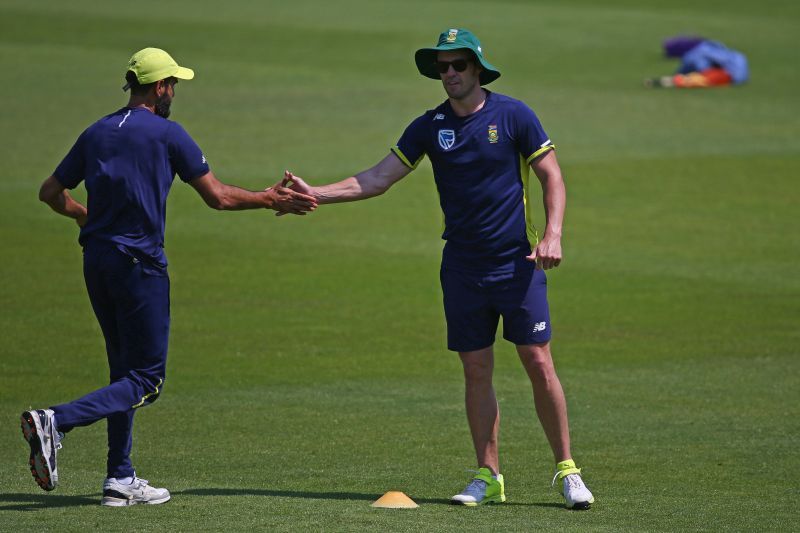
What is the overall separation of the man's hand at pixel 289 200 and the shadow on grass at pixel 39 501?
202 centimetres

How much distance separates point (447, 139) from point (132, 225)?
1858 mm

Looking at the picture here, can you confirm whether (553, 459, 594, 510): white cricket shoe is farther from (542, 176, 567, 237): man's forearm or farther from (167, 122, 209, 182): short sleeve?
(167, 122, 209, 182): short sleeve

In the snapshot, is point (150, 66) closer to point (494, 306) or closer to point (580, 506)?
point (494, 306)

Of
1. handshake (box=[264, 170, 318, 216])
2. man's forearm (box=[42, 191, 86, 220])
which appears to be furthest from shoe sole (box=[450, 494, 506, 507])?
man's forearm (box=[42, 191, 86, 220])

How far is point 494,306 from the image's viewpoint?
857cm

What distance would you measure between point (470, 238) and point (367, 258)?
34.2 feet

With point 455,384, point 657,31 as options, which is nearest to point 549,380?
point 455,384

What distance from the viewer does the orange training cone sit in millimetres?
8180

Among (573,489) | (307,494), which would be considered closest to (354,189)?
(307,494)

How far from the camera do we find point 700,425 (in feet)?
35.5

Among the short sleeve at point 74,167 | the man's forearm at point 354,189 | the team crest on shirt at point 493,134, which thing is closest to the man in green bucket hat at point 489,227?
the team crest on shirt at point 493,134

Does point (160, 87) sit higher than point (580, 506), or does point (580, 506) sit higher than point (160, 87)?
point (160, 87)

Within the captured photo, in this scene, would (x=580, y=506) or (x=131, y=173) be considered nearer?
(x=131, y=173)

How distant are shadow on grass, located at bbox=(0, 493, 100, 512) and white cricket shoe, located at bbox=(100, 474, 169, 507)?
0.35 feet
